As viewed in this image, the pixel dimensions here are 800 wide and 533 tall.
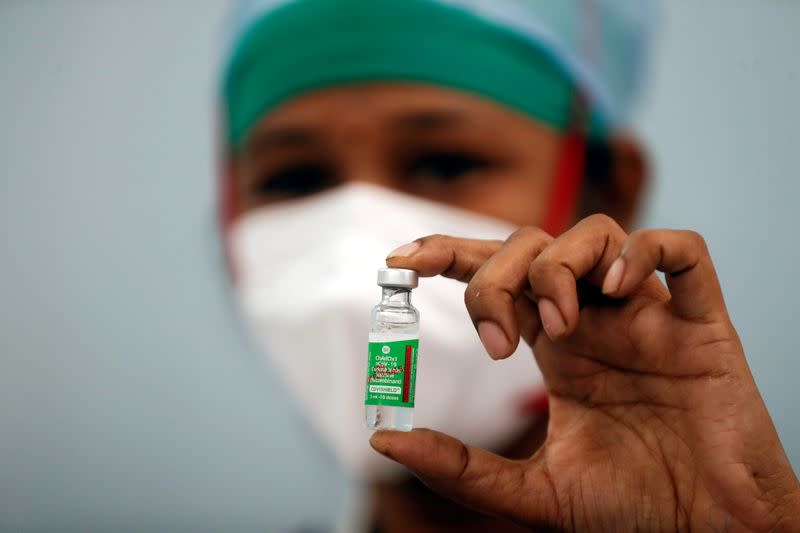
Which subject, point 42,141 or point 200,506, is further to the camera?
point 42,141

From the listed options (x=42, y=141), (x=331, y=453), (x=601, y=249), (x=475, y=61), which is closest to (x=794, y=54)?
(x=475, y=61)

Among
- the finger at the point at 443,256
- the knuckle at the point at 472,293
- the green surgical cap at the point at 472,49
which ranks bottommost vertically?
the knuckle at the point at 472,293

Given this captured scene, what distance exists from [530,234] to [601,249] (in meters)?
0.08

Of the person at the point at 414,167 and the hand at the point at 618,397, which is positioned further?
the person at the point at 414,167

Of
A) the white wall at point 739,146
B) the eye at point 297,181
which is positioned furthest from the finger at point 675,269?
the eye at point 297,181

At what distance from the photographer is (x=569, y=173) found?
53.4 inches

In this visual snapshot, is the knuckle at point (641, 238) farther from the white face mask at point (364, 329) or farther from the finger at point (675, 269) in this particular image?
the white face mask at point (364, 329)

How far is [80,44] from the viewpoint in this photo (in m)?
1.65

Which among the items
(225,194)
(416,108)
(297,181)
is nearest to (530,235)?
(416,108)

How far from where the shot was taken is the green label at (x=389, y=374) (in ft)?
2.49

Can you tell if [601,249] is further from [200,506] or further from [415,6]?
[200,506]

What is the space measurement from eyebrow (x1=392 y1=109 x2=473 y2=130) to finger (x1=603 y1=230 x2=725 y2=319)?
0.70 meters

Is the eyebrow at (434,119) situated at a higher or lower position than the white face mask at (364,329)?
higher

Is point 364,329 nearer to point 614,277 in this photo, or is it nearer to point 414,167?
point 414,167
